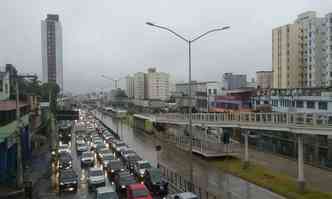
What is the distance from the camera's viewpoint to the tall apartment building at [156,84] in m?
182

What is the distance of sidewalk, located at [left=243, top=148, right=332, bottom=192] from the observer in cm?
2395

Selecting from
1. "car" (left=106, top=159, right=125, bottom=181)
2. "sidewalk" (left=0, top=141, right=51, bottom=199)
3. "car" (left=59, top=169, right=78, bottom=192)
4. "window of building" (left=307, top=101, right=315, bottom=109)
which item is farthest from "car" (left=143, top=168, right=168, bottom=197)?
"window of building" (left=307, top=101, right=315, bottom=109)

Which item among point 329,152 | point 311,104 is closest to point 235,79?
point 311,104

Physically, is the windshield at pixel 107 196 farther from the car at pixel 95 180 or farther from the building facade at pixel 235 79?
the building facade at pixel 235 79

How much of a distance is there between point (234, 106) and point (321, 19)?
33.5m

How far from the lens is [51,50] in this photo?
184 metres

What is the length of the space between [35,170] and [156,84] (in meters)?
155

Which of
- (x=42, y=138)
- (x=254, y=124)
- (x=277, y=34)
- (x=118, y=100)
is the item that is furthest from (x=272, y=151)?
(x=118, y=100)

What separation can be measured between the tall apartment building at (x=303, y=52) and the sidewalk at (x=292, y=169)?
4120cm

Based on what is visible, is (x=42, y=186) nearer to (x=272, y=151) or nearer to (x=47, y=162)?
(x=47, y=162)

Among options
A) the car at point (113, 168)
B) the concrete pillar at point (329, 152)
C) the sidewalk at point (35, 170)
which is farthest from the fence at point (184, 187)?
the concrete pillar at point (329, 152)

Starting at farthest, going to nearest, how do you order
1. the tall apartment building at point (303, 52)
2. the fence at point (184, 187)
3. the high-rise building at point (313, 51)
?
the high-rise building at point (313, 51) → the tall apartment building at point (303, 52) → the fence at point (184, 187)

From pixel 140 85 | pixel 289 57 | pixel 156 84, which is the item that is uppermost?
pixel 289 57

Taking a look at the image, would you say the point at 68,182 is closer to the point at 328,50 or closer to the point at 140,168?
the point at 140,168
